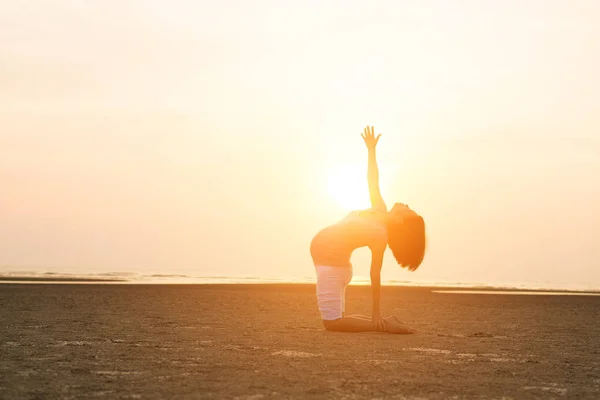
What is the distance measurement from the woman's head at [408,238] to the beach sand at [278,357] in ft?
3.61

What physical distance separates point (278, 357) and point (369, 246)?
2860 millimetres

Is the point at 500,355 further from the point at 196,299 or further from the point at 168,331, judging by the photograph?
the point at 196,299

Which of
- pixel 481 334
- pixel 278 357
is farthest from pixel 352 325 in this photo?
pixel 278 357

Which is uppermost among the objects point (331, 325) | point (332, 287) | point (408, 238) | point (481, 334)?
point (408, 238)

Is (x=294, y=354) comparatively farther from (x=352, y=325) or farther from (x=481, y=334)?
(x=481, y=334)

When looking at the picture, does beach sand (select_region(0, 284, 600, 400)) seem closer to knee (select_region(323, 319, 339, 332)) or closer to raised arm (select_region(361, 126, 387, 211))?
knee (select_region(323, 319, 339, 332))

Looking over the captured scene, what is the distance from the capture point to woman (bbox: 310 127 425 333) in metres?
10.5

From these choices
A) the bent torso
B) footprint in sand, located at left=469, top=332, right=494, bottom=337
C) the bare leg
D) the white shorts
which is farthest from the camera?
footprint in sand, located at left=469, top=332, right=494, bottom=337

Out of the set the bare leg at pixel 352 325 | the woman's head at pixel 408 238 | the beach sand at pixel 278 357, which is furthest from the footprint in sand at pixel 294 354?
the woman's head at pixel 408 238

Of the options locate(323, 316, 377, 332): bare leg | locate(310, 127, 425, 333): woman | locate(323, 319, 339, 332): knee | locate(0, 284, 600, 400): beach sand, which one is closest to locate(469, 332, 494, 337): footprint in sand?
locate(0, 284, 600, 400): beach sand

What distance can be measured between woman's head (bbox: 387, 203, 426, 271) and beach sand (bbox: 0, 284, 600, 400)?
1.10 m

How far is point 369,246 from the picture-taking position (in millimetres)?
10672

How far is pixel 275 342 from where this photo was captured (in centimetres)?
984

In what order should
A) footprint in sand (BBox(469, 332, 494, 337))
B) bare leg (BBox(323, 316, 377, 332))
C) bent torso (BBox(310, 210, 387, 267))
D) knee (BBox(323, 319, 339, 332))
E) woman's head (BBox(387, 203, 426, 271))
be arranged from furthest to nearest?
footprint in sand (BBox(469, 332, 494, 337)) → knee (BBox(323, 319, 339, 332)) → bare leg (BBox(323, 316, 377, 332)) → bent torso (BBox(310, 210, 387, 267)) → woman's head (BBox(387, 203, 426, 271))
